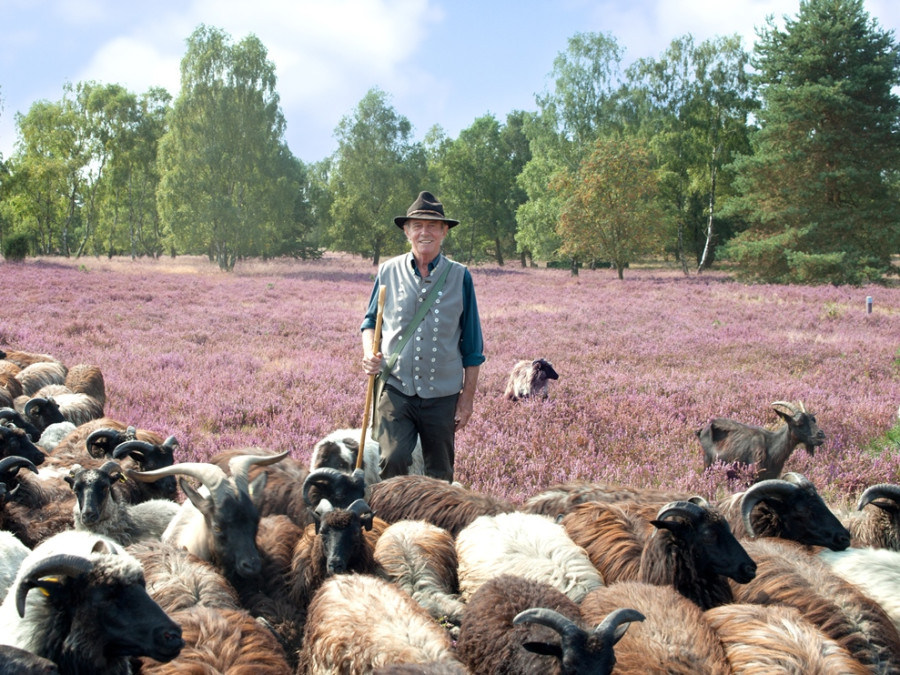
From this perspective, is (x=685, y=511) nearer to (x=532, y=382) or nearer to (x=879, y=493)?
(x=879, y=493)

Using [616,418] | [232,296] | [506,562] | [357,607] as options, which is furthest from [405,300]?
[232,296]

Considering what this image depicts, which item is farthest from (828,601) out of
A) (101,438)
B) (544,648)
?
(101,438)

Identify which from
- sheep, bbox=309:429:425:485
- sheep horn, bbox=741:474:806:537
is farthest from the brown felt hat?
sheep horn, bbox=741:474:806:537

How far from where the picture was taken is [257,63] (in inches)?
1788

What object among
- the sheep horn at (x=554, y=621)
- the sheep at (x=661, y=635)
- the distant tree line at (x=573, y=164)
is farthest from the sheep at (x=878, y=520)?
the distant tree line at (x=573, y=164)

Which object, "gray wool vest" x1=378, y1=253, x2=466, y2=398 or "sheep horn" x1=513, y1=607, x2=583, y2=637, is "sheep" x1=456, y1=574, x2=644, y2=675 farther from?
"gray wool vest" x1=378, y1=253, x2=466, y2=398

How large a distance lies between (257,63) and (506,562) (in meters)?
48.0

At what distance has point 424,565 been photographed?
14.4 feet

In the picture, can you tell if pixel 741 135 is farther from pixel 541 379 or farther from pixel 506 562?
pixel 506 562

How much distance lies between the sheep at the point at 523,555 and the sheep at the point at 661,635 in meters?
0.39

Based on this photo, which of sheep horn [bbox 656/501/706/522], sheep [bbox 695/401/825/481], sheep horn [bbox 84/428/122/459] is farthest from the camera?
sheep [bbox 695/401/825/481]

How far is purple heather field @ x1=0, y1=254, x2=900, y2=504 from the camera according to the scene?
7.87 m

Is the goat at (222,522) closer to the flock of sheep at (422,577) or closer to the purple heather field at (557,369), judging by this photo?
the flock of sheep at (422,577)

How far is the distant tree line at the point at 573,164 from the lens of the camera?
28.8 metres
